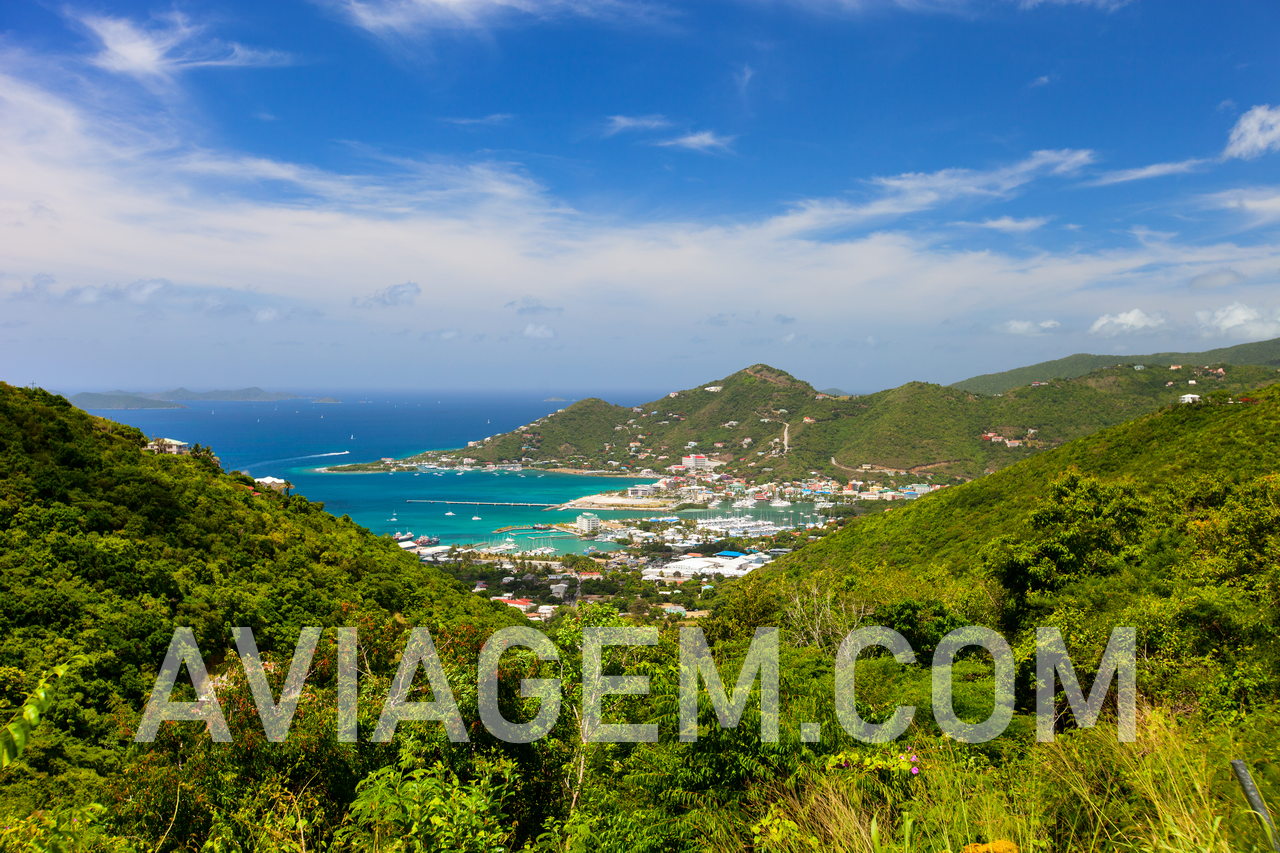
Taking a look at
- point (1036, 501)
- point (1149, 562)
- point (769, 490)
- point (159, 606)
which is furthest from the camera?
point (769, 490)

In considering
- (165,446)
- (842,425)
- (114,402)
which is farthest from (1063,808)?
(114,402)

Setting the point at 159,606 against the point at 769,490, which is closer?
the point at 159,606

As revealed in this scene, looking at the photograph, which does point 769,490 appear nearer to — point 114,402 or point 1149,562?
point 1149,562

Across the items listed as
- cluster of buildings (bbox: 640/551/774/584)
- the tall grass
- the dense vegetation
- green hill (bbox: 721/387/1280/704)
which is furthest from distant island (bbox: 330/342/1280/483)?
the tall grass

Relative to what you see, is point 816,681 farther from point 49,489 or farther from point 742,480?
point 742,480

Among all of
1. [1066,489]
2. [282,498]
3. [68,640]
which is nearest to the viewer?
[68,640]

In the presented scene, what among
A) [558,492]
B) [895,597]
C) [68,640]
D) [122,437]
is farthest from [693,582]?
[558,492]
